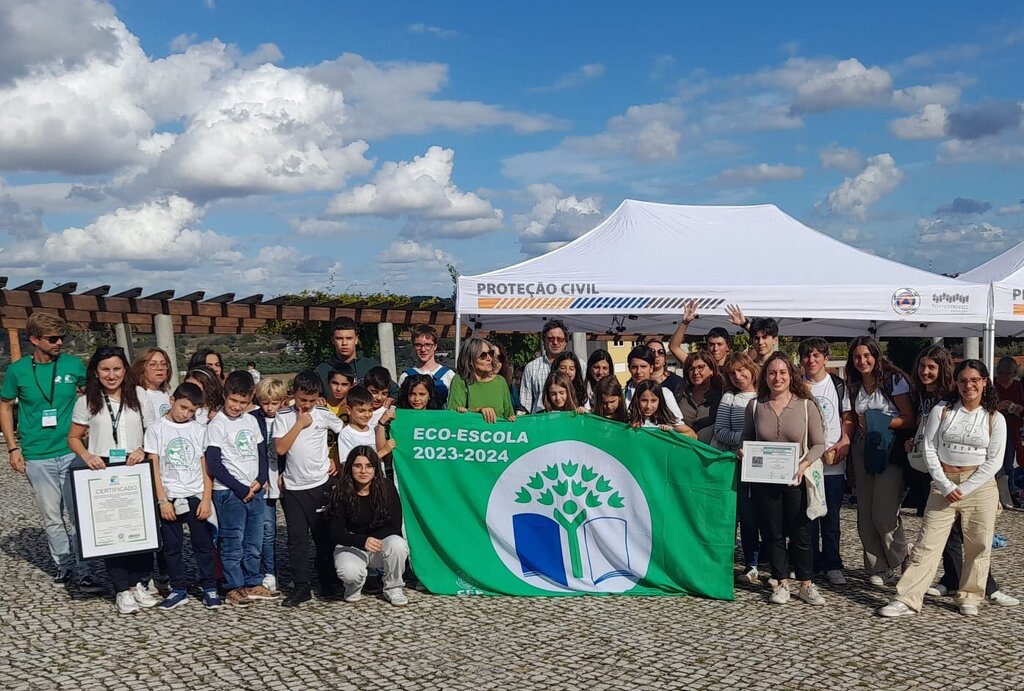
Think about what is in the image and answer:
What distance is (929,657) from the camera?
462 centimetres

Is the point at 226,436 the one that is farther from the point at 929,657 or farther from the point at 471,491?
the point at 929,657

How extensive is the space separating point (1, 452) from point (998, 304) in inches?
614

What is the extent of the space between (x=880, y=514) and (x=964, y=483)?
0.80 meters

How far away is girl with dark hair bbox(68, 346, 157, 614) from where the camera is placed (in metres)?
5.85

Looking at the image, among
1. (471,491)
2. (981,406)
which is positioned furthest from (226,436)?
(981,406)

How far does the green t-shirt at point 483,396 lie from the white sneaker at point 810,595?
2227mm

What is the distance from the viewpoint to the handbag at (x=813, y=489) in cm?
559

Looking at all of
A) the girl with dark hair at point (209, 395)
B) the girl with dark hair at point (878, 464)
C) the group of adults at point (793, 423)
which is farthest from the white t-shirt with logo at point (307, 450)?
the girl with dark hair at point (878, 464)

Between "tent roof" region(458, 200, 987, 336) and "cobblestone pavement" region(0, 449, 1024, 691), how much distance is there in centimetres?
286

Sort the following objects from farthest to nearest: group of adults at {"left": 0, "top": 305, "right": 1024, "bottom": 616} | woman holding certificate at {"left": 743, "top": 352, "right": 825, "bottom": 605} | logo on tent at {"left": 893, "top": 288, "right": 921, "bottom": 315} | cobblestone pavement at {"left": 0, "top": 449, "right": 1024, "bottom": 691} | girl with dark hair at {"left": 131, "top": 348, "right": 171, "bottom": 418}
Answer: logo on tent at {"left": 893, "top": 288, "right": 921, "bottom": 315}, girl with dark hair at {"left": 131, "top": 348, "right": 171, "bottom": 418}, woman holding certificate at {"left": 743, "top": 352, "right": 825, "bottom": 605}, group of adults at {"left": 0, "top": 305, "right": 1024, "bottom": 616}, cobblestone pavement at {"left": 0, "top": 449, "right": 1024, "bottom": 691}

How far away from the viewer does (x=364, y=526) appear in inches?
227

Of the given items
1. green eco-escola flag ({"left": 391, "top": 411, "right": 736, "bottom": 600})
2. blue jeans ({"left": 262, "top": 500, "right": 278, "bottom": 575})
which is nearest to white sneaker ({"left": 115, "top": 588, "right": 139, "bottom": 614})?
blue jeans ({"left": 262, "top": 500, "right": 278, "bottom": 575})

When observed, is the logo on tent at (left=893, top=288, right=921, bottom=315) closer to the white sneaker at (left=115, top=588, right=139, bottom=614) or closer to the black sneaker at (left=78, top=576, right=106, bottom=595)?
the white sneaker at (left=115, top=588, right=139, bottom=614)

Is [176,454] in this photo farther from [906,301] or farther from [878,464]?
[906,301]
